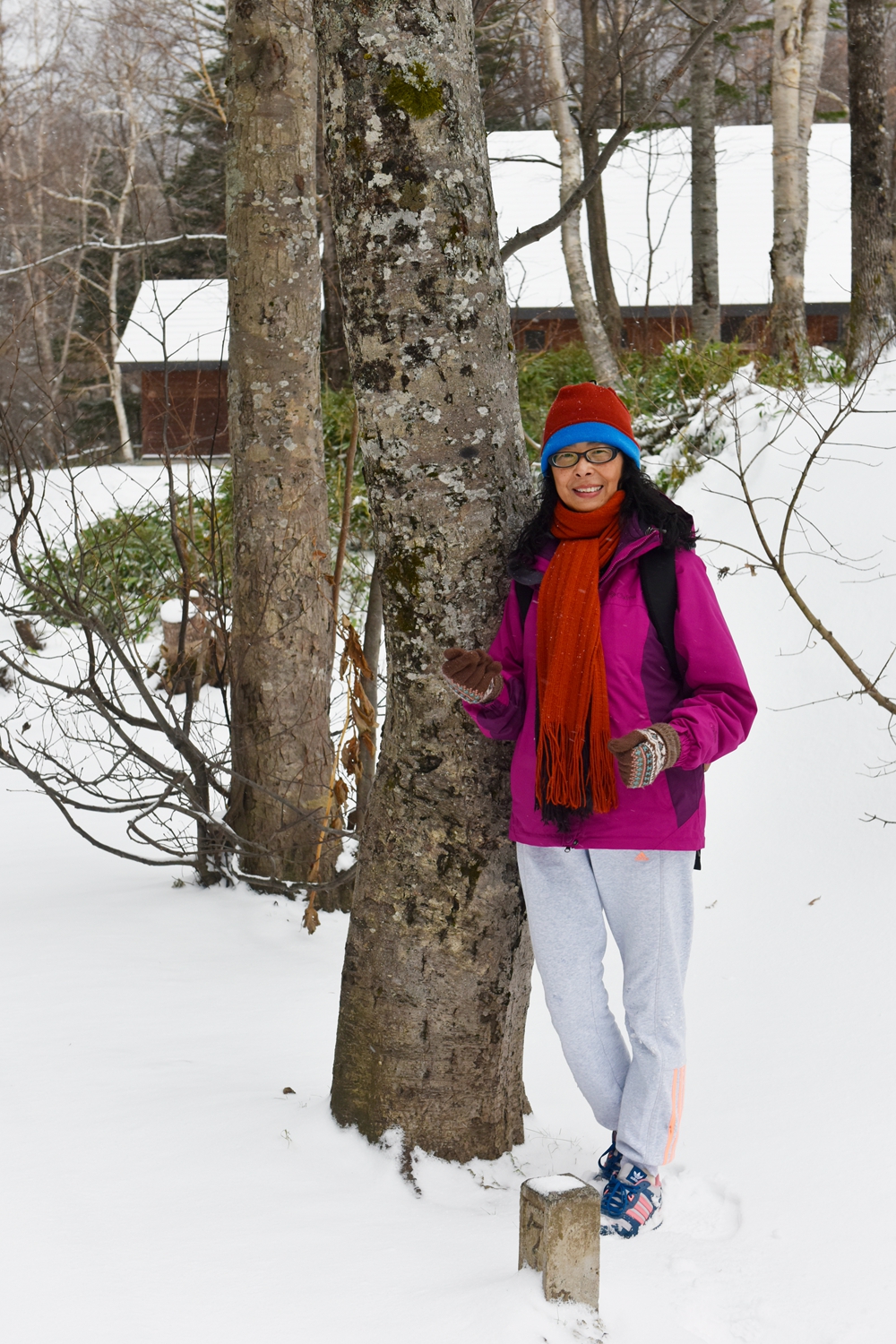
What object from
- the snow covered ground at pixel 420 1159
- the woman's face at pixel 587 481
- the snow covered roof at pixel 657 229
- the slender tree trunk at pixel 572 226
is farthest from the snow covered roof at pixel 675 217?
the woman's face at pixel 587 481

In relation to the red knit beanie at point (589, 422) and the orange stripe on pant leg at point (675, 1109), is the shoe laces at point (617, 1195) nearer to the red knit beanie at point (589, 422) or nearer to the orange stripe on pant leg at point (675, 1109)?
the orange stripe on pant leg at point (675, 1109)

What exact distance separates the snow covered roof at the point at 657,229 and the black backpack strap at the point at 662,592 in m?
14.4

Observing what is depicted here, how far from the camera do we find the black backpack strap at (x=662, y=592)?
2.21 metres

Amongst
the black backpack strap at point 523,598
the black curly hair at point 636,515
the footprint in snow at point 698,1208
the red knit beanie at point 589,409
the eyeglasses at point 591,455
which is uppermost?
the red knit beanie at point 589,409

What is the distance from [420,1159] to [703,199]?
32.8 feet

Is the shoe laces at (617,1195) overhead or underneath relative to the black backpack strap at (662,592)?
underneath

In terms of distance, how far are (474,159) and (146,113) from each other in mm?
25539

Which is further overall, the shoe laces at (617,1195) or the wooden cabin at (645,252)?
the wooden cabin at (645,252)

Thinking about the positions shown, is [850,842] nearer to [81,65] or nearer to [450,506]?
[450,506]

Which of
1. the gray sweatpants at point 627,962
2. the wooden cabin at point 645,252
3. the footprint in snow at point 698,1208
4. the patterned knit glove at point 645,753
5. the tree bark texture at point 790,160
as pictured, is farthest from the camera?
the wooden cabin at point 645,252

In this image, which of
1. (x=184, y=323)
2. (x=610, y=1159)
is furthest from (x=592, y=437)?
(x=184, y=323)

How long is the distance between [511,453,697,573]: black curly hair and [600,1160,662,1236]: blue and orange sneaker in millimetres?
Result: 1362

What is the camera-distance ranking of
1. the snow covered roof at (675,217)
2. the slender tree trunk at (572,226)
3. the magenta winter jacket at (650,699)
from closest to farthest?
1. the magenta winter jacket at (650,699)
2. the slender tree trunk at (572,226)
3. the snow covered roof at (675,217)

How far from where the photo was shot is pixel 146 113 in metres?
24.0
